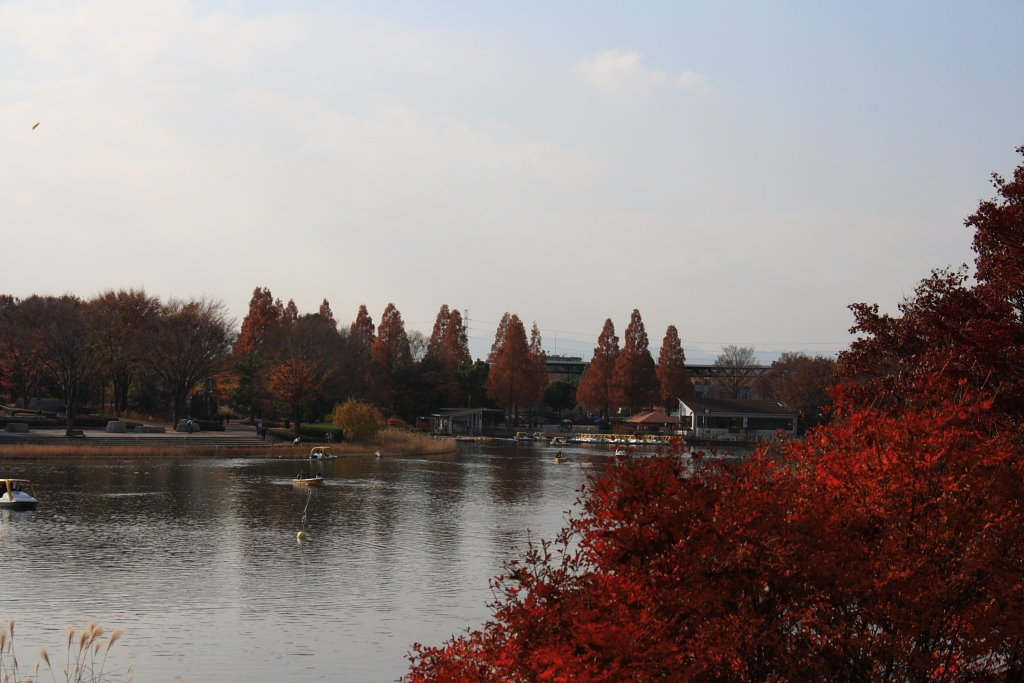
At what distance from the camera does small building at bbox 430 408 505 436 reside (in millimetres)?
124500

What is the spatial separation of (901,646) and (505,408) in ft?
432

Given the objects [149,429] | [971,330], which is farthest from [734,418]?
[971,330]

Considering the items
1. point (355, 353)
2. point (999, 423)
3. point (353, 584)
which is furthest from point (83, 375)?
point (999, 423)

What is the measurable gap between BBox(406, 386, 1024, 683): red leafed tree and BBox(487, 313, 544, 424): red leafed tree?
120435mm

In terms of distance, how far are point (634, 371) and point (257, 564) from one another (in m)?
102

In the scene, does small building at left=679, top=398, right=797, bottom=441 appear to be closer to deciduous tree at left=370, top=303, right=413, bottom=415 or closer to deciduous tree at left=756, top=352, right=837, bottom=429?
deciduous tree at left=756, top=352, right=837, bottom=429

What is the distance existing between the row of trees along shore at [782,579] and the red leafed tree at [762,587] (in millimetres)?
21

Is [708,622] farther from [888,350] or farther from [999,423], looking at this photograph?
[888,350]

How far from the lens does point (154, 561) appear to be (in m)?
34.7

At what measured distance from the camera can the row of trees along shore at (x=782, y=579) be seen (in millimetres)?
10312

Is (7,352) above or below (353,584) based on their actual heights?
above

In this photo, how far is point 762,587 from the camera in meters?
10.9

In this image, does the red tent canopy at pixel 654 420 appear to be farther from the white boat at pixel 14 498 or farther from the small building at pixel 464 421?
the white boat at pixel 14 498

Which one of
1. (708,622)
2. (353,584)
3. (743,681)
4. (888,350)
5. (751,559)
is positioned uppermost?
(888,350)
